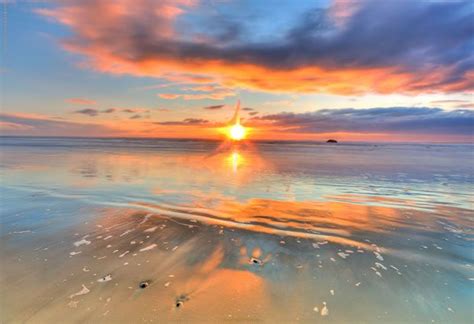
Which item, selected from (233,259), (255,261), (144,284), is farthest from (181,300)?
(255,261)

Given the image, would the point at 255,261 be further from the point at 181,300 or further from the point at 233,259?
the point at 181,300

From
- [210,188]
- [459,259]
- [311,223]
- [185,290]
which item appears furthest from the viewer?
[210,188]

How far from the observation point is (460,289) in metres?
4.07

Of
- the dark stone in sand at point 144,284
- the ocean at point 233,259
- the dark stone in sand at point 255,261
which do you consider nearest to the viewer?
the ocean at point 233,259

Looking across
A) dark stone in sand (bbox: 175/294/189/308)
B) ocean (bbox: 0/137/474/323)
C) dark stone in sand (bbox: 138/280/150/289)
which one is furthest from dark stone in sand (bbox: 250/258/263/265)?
dark stone in sand (bbox: 138/280/150/289)

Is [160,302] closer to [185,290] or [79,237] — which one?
[185,290]

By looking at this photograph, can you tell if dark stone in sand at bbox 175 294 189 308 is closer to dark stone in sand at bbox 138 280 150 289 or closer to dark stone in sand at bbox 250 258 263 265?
dark stone in sand at bbox 138 280 150 289

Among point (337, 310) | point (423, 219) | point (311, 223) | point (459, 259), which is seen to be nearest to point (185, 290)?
point (337, 310)

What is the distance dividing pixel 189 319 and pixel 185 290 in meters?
0.61

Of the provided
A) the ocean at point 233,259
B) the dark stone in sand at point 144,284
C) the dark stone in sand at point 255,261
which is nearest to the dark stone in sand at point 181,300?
the ocean at point 233,259

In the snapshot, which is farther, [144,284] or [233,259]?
[233,259]

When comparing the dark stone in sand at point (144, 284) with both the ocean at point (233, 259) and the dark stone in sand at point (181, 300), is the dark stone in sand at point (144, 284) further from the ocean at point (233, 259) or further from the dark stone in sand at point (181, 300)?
the dark stone in sand at point (181, 300)

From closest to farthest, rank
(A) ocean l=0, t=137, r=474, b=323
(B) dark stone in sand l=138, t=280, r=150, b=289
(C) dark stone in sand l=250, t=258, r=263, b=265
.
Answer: (A) ocean l=0, t=137, r=474, b=323
(B) dark stone in sand l=138, t=280, r=150, b=289
(C) dark stone in sand l=250, t=258, r=263, b=265

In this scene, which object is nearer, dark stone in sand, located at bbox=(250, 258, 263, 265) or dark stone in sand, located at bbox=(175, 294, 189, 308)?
dark stone in sand, located at bbox=(175, 294, 189, 308)
